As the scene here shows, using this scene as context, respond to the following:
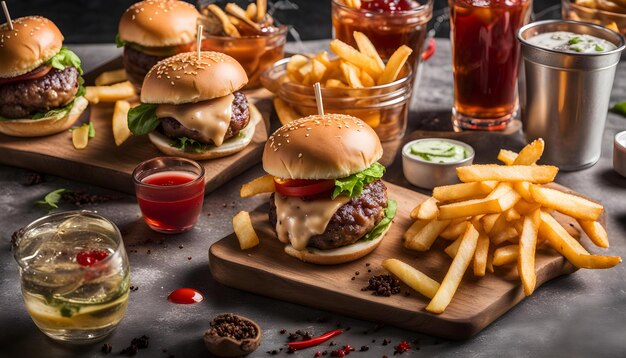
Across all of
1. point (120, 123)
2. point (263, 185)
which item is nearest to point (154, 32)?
point (120, 123)

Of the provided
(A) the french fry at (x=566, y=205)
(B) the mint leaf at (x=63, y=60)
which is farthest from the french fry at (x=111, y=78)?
(A) the french fry at (x=566, y=205)

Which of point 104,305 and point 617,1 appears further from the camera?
point 617,1

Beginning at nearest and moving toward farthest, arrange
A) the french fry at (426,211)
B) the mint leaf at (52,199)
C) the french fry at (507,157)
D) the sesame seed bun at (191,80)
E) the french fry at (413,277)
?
the french fry at (413,277), the french fry at (426,211), the french fry at (507,157), the mint leaf at (52,199), the sesame seed bun at (191,80)

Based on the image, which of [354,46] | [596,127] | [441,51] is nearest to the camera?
[596,127]

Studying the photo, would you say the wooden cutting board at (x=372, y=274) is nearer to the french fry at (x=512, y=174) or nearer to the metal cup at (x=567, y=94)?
the french fry at (x=512, y=174)

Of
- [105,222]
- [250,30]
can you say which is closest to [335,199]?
[105,222]

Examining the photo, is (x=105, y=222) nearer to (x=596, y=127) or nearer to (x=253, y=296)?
(x=253, y=296)

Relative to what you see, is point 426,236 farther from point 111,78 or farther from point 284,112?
point 111,78
